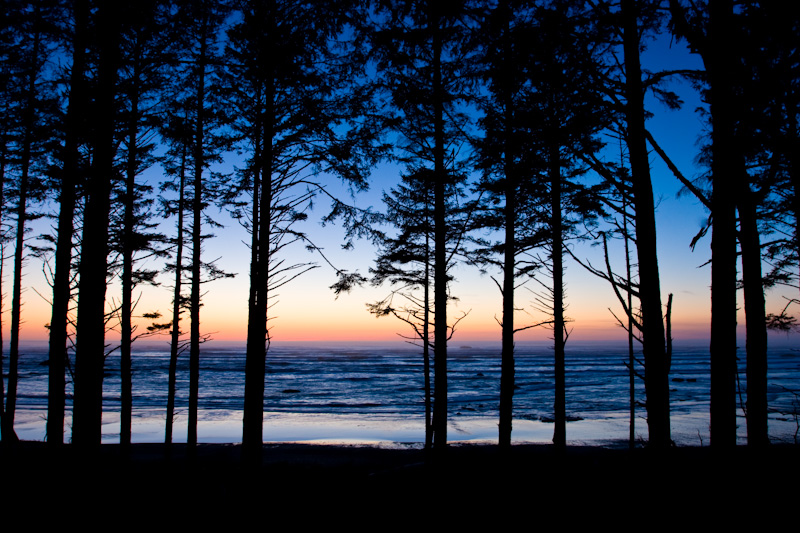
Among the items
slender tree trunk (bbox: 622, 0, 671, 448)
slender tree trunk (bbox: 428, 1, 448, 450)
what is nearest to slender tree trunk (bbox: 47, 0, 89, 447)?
slender tree trunk (bbox: 428, 1, 448, 450)

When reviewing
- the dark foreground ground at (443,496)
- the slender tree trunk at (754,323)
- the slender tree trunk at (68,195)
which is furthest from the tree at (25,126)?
the slender tree trunk at (754,323)

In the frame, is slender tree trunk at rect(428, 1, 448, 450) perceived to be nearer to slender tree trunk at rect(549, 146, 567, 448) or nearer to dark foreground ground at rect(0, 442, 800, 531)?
dark foreground ground at rect(0, 442, 800, 531)

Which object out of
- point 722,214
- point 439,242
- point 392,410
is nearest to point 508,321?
point 439,242

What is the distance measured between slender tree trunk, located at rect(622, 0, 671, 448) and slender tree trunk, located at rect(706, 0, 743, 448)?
0.52 metres

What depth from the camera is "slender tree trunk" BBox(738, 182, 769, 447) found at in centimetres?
577

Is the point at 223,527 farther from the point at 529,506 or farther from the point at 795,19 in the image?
the point at 795,19

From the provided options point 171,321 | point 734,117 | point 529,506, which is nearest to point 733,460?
point 529,506

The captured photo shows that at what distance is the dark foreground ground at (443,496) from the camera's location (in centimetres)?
476

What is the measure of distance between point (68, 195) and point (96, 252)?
301 cm

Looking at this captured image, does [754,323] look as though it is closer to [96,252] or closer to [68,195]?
[96,252]

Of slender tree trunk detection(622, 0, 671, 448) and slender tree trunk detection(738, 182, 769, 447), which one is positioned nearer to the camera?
slender tree trunk detection(622, 0, 671, 448)

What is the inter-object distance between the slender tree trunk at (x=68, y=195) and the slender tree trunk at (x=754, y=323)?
34.4 feet

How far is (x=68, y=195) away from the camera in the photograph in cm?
771

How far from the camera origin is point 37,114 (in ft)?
34.7
